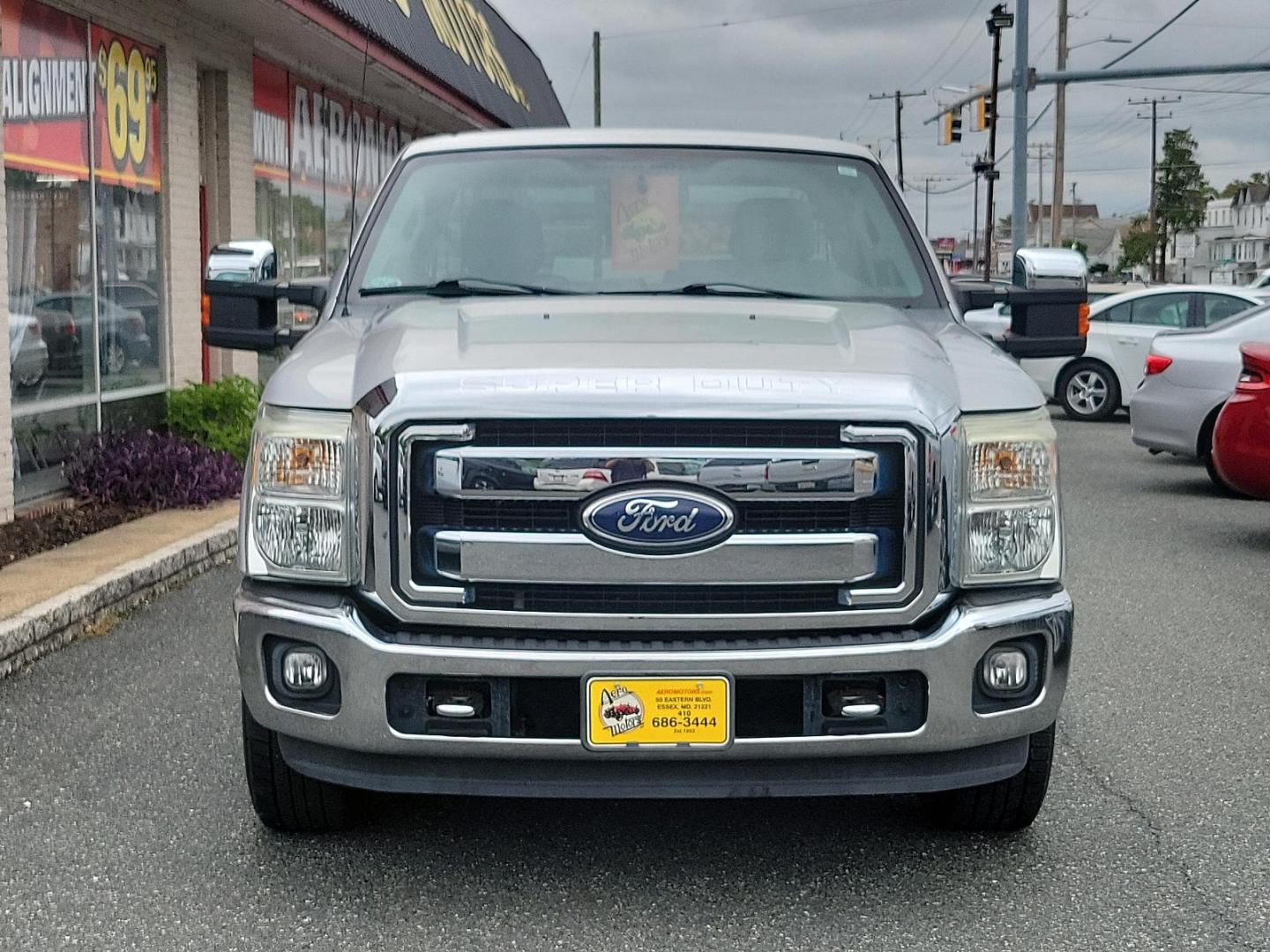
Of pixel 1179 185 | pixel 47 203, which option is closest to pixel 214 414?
pixel 47 203

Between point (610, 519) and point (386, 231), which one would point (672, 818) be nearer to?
point (610, 519)

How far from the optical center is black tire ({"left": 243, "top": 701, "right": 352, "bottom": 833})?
13.6 feet

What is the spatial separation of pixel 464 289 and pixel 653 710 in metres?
1.76

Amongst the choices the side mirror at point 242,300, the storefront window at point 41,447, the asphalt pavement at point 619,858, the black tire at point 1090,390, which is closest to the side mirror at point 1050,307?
the asphalt pavement at point 619,858

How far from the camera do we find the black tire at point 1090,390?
1858cm

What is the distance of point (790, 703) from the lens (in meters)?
3.75

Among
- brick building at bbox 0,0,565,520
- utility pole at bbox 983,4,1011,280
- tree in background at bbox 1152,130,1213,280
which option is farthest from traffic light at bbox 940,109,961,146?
tree in background at bbox 1152,130,1213,280

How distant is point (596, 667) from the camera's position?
366 centimetres

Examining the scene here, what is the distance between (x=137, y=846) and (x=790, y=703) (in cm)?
180

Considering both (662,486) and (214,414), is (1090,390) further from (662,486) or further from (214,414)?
(662,486)

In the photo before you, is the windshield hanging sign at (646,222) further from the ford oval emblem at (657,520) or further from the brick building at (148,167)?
the brick building at (148,167)

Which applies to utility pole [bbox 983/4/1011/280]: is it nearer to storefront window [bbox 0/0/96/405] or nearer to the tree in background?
storefront window [bbox 0/0/96/405]

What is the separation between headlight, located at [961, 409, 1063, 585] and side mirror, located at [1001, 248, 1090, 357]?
3.85 feet

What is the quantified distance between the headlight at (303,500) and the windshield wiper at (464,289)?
1192 millimetres
